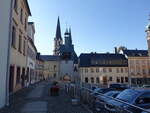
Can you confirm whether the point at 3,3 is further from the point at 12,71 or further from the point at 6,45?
the point at 12,71

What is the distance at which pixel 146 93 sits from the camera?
784cm

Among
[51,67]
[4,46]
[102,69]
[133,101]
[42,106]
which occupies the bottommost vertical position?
[42,106]

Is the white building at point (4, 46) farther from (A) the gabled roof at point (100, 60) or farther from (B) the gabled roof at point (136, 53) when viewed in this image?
(B) the gabled roof at point (136, 53)

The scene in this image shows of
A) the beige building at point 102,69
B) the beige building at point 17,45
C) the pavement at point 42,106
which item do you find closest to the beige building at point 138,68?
the beige building at point 102,69

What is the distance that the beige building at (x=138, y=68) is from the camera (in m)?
56.0

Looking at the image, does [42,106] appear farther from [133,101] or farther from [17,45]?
[17,45]

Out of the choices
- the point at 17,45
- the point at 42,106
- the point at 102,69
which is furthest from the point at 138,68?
the point at 42,106

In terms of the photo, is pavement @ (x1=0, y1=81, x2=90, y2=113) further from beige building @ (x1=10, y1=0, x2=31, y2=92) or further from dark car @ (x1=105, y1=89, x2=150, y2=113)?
beige building @ (x1=10, y1=0, x2=31, y2=92)

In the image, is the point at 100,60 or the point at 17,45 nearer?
the point at 17,45

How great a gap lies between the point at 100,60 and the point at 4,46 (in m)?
49.1

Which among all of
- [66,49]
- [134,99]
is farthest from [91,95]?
[66,49]

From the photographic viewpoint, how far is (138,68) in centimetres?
5684

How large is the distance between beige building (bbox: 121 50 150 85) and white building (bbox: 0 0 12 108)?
166 ft

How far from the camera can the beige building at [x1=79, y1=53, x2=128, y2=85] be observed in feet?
185
